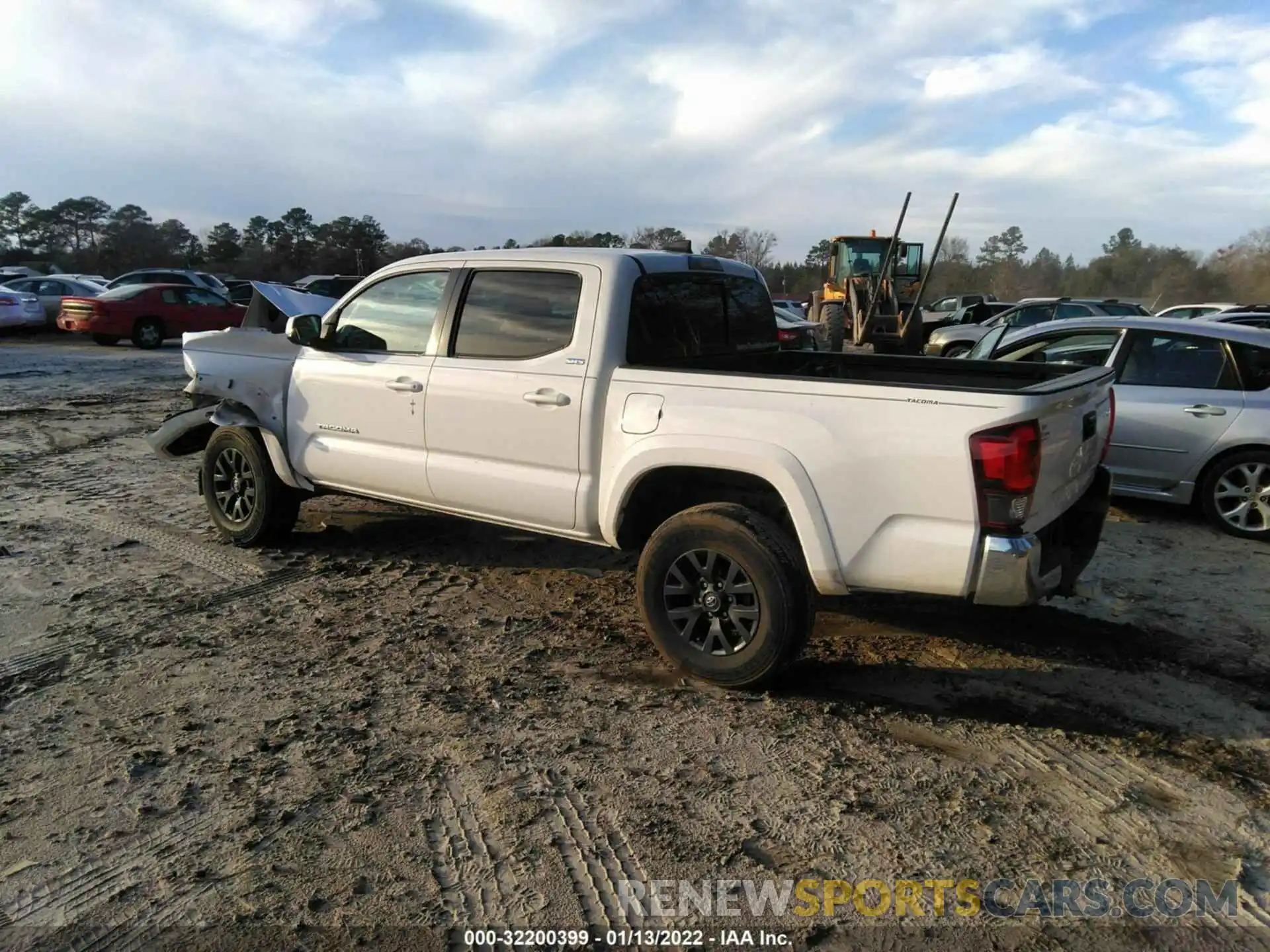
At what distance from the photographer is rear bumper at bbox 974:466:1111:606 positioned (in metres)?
3.35

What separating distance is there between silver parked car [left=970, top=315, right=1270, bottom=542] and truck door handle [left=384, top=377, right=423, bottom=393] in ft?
15.6

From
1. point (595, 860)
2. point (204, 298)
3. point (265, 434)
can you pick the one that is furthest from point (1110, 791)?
point (204, 298)

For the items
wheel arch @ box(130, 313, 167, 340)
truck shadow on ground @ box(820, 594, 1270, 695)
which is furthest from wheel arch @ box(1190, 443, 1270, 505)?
wheel arch @ box(130, 313, 167, 340)

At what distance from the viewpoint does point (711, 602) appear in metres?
3.97

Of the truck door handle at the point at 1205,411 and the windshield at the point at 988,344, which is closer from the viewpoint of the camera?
the truck door handle at the point at 1205,411

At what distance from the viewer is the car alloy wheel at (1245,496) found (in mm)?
6324

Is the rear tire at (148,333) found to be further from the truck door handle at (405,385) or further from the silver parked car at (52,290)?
the truck door handle at (405,385)

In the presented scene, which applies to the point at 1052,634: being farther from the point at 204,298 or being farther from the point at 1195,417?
the point at 204,298

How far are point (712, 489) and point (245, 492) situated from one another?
3.46 meters

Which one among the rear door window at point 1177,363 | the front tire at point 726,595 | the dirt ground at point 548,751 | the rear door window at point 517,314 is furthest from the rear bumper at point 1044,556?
the rear door window at point 1177,363

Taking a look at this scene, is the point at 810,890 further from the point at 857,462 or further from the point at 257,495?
the point at 257,495

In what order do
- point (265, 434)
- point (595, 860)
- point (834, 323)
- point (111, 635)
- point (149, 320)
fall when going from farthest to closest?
1. point (149, 320)
2. point (834, 323)
3. point (265, 434)
4. point (111, 635)
5. point (595, 860)

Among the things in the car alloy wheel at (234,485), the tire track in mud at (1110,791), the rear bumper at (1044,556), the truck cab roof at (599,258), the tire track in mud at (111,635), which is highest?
the truck cab roof at (599,258)

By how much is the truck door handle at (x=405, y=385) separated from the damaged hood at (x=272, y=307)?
2278 mm
